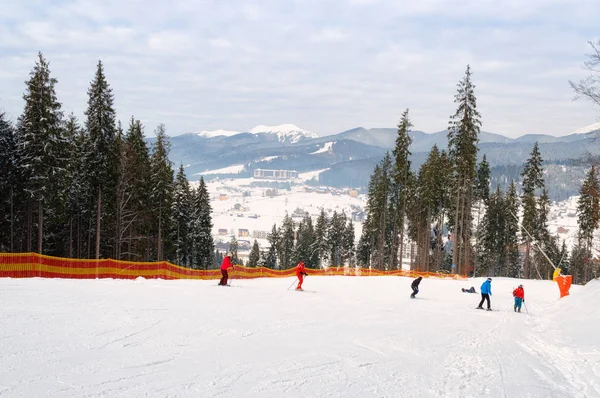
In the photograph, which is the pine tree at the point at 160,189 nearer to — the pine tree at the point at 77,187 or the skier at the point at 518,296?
the pine tree at the point at 77,187

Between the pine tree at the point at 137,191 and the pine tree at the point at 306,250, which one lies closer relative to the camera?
the pine tree at the point at 137,191

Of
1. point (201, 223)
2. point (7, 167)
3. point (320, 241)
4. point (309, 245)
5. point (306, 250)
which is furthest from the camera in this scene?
point (309, 245)

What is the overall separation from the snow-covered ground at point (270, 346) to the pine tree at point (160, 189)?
2529 cm

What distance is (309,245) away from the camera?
81312 mm

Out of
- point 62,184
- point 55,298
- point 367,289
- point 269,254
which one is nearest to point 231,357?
point 55,298

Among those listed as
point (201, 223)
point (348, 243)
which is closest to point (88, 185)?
point (201, 223)

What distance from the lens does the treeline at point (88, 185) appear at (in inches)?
1244

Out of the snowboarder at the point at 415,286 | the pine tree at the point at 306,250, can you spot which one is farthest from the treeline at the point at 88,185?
the pine tree at the point at 306,250

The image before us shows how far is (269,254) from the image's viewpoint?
83.8 metres

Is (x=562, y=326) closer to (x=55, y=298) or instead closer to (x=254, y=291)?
(x=254, y=291)

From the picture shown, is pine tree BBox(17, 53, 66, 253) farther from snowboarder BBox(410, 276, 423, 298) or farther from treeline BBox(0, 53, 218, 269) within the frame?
snowboarder BBox(410, 276, 423, 298)

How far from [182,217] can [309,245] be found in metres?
30.8

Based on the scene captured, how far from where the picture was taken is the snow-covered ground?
7.94 m

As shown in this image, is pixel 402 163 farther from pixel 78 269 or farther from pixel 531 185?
pixel 78 269
